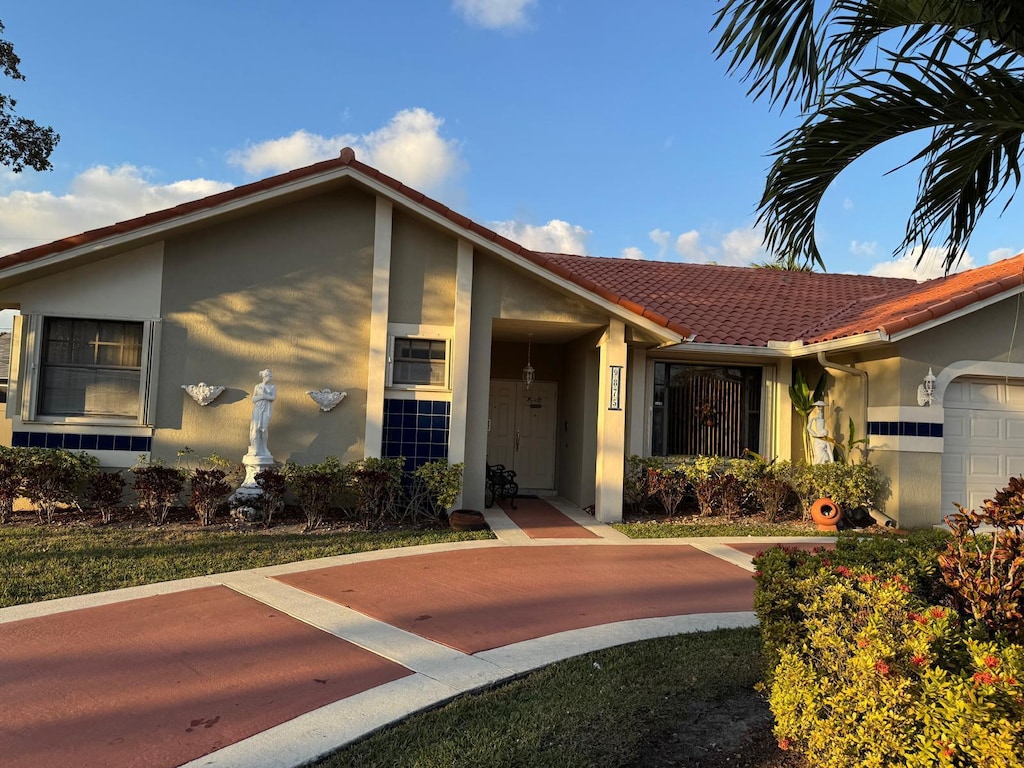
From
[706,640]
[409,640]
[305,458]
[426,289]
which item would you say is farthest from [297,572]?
[426,289]

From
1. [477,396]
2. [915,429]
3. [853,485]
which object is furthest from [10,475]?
[915,429]

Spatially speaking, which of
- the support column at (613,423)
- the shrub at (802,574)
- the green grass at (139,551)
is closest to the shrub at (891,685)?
the shrub at (802,574)

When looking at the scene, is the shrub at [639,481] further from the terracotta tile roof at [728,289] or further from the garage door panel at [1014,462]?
the garage door panel at [1014,462]

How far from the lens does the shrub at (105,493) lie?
28.5 ft

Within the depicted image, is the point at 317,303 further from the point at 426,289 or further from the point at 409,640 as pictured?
the point at 409,640

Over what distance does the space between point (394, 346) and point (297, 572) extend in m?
3.99

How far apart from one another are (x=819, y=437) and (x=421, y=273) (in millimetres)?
6747

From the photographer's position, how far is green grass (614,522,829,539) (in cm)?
937

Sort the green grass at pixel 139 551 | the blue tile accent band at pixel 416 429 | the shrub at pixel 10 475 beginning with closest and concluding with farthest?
the green grass at pixel 139 551 → the shrub at pixel 10 475 → the blue tile accent band at pixel 416 429

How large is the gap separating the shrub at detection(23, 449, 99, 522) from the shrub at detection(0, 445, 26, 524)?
6 centimetres

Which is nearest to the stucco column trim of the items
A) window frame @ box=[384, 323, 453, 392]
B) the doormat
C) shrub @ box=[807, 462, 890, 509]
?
window frame @ box=[384, 323, 453, 392]

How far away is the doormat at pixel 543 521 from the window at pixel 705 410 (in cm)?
220

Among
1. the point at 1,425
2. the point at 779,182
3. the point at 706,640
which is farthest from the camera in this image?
the point at 1,425

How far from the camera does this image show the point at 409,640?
196 inches
